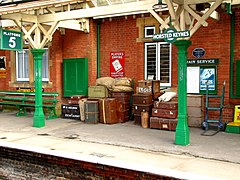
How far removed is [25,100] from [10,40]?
3654mm

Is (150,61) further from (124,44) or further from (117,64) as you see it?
(117,64)

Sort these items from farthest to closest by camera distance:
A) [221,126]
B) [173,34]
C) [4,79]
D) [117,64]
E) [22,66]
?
[4,79]
[22,66]
[117,64]
[221,126]
[173,34]

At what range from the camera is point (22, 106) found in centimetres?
1288

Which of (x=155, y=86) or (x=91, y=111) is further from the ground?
(x=155, y=86)

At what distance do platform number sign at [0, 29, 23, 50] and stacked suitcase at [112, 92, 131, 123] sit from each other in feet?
11.3

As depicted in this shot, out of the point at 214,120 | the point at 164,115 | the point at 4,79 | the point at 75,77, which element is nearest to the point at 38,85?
the point at 75,77

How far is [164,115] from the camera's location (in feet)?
30.5

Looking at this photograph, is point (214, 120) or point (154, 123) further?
point (154, 123)

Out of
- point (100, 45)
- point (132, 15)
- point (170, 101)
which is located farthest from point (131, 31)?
point (170, 101)

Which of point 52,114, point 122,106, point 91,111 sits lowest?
point 52,114

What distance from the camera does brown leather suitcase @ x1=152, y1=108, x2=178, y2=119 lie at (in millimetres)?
9154

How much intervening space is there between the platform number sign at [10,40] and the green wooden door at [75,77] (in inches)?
96.2

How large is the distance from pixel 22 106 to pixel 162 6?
7884 mm

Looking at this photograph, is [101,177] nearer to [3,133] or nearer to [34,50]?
[3,133]
